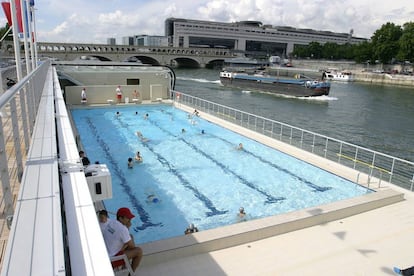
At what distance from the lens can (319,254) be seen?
647 cm

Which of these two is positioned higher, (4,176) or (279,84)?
(4,176)

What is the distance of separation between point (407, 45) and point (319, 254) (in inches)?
3039

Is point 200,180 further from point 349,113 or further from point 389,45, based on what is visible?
point 389,45

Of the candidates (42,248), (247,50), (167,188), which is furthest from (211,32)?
(42,248)

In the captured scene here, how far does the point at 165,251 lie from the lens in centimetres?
→ 614

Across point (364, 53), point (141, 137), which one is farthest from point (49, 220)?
point (364, 53)

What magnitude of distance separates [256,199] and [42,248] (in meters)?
8.79

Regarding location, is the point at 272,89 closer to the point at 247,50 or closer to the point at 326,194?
the point at 326,194

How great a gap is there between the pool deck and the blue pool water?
223 centimetres

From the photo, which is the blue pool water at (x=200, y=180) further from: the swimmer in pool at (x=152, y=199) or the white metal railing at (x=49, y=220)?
the white metal railing at (x=49, y=220)

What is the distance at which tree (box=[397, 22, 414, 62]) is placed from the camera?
2712 inches

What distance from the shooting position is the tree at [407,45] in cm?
6888

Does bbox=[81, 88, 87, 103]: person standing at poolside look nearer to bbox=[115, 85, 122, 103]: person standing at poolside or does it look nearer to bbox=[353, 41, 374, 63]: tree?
bbox=[115, 85, 122, 103]: person standing at poolside

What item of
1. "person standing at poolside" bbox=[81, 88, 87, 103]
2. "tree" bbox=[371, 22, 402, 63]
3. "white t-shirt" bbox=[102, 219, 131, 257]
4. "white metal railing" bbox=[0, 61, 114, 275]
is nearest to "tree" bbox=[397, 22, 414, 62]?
"tree" bbox=[371, 22, 402, 63]
